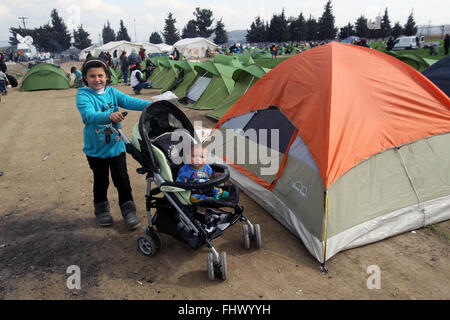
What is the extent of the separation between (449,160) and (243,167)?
8.57ft

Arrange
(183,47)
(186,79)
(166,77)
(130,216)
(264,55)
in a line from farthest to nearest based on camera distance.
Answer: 1. (183,47)
2. (264,55)
3. (166,77)
4. (186,79)
5. (130,216)

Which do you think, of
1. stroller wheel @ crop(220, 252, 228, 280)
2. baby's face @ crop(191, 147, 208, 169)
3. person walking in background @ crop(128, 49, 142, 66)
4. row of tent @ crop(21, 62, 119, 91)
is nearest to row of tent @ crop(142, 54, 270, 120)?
person walking in background @ crop(128, 49, 142, 66)

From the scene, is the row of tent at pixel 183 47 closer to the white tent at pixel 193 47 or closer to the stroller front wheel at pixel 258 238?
the white tent at pixel 193 47

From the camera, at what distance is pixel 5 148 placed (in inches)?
289

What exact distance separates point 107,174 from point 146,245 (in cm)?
100

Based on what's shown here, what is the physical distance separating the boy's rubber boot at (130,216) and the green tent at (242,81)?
5158 mm

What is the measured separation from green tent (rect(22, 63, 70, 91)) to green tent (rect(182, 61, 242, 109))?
33.3ft

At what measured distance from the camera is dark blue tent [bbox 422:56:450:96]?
5.85 meters

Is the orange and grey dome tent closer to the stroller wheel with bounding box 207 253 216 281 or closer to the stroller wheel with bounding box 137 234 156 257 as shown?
the stroller wheel with bounding box 207 253 216 281

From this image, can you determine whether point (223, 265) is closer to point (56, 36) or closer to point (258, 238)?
point (258, 238)

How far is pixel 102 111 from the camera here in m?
3.46

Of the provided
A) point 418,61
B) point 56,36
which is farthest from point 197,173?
point 56,36

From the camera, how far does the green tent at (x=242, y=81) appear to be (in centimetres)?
810
